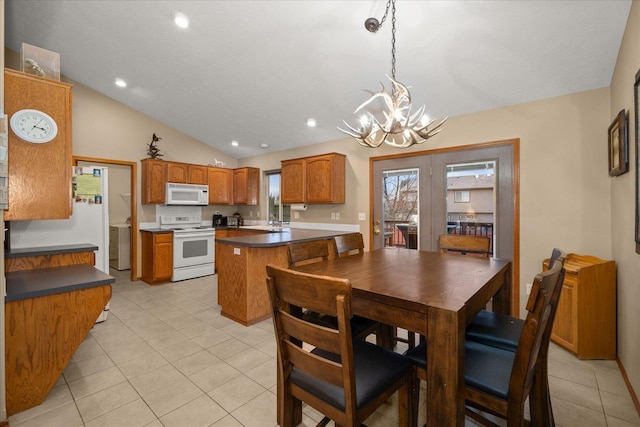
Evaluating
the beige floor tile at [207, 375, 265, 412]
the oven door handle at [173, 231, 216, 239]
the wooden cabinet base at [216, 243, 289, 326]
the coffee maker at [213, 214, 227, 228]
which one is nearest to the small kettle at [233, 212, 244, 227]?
the coffee maker at [213, 214, 227, 228]

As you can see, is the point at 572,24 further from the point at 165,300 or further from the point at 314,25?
the point at 165,300

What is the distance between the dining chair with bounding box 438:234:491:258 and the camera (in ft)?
8.02

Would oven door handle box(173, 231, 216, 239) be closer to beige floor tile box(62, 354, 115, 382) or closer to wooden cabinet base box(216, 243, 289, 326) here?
wooden cabinet base box(216, 243, 289, 326)

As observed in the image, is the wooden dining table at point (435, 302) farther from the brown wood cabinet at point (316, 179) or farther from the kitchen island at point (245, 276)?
the brown wood cabinet at point (316, 179)

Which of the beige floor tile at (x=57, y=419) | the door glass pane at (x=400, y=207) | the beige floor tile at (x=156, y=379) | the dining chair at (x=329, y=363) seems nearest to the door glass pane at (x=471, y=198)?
the door glass pane at (x=400, y=207)

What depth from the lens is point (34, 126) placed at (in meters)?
2.02

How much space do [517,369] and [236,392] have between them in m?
1.69

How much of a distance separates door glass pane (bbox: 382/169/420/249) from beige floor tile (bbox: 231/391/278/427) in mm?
2716

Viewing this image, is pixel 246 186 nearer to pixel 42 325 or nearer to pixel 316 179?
pixel 316 179

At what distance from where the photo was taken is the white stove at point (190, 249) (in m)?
4.79

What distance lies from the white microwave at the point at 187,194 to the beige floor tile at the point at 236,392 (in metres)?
3.89

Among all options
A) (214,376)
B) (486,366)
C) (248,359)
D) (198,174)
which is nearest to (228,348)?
(248,359)

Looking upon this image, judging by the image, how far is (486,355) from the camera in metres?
1.39

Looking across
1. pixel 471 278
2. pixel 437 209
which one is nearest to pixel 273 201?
pixel 437 209
